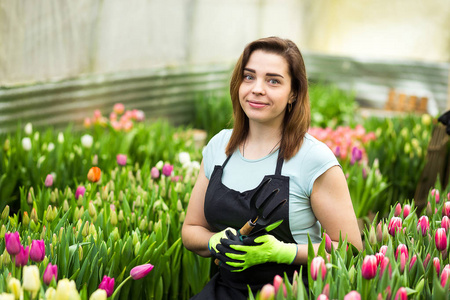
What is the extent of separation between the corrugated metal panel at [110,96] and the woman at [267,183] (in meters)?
3.10

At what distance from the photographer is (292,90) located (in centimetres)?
231

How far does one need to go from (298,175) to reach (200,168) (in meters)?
0.43

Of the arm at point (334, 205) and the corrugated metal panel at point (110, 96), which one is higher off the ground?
the arm at point (334, 205)

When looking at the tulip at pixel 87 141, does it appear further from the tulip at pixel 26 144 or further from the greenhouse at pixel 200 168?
the tulip at pixel 26 144

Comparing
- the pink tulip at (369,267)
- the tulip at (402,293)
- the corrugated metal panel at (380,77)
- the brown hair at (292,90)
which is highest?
the brown hair at (292,90)

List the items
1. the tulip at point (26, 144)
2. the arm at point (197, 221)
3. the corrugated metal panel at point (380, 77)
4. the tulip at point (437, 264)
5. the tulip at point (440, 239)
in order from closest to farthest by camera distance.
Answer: the tulip at point (437, 264)
the tulip at point (440, 239)
the arm at point (197, 221)
the tulip at point (26, 144)
the corrugated metal panel at point (380, 77)

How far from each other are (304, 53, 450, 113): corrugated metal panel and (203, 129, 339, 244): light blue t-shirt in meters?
6.97

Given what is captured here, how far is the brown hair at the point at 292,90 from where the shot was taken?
2244 millimetres

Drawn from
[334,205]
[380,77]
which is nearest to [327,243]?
[334,205]

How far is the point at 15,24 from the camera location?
4.93m

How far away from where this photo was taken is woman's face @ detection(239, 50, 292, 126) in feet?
7.35

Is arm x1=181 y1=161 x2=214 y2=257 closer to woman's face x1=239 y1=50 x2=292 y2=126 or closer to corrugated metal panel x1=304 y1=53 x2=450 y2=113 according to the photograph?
woman's face x1=239 y1=50 x2=292 y2=126

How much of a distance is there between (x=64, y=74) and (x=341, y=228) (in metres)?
4.02

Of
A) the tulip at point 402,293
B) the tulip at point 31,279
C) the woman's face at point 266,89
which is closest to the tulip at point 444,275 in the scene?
the tulip at point 402,293
